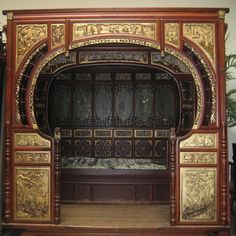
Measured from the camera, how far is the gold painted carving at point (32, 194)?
511 cm

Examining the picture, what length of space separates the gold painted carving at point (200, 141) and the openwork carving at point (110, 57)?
143 cm

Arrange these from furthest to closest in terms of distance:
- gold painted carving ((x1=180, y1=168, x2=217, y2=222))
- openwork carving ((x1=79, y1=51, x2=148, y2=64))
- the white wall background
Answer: the white wall background → openwork carving ((x1=79, y1=51, x2=148, y2=64)) → gold painted carving ((x1=180, y1=168, x2=217, y2=222))

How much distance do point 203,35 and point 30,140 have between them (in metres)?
2.66

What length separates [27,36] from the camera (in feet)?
16.9

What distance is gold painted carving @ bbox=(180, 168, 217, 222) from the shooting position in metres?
5.08

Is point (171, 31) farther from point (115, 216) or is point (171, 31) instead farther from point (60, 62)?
point (115, 216)

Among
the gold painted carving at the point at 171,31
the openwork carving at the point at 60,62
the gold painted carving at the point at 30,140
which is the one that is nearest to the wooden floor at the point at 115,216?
the gold painted carving at the point at 30,140

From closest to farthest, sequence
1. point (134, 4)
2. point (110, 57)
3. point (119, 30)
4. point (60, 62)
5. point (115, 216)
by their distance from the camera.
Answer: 1. point (119, 30)
2. point (115, 216)
3. point (110, 57)
4. point (60, 62)
5. point (134, 4)

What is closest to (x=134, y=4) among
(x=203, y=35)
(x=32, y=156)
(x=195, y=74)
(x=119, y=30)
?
(x=119, y=30)

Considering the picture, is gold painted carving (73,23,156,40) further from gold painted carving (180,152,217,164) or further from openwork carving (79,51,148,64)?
gold painted carving (180,152,217,164)

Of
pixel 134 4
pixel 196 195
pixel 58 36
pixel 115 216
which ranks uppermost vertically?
pixel 134 4

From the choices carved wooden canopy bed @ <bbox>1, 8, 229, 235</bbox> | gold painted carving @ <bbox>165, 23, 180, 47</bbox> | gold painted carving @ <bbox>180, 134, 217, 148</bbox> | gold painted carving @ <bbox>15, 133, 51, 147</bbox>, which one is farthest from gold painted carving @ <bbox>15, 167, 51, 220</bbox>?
gold painted carving @ <bbox>165, 23, 180, 47</bbox>

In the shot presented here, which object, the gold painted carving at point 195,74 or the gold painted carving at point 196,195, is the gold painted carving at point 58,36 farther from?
the gold painted carving at point 196,195

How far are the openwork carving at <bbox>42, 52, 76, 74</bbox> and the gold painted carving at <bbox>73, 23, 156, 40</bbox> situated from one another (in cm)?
70
